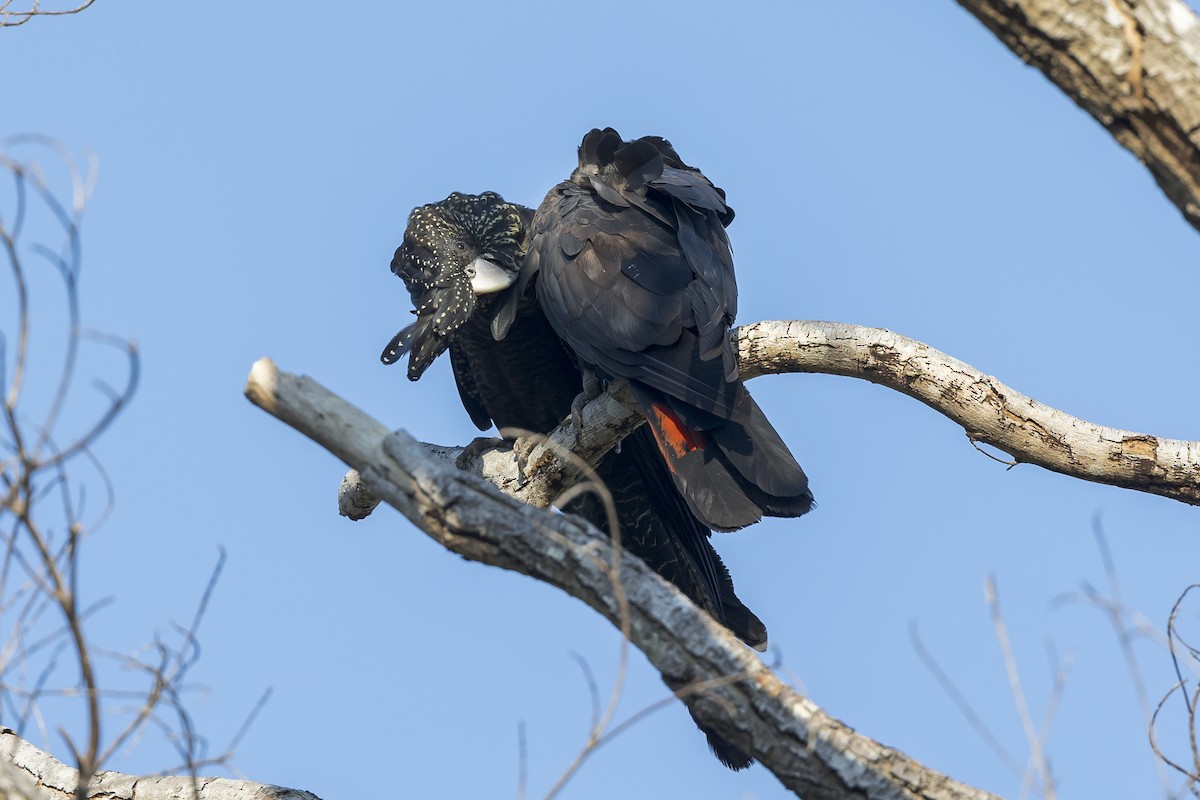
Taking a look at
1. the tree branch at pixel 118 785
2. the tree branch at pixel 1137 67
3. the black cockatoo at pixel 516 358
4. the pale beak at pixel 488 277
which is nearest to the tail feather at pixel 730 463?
the black cockatoo at pixel 516 358

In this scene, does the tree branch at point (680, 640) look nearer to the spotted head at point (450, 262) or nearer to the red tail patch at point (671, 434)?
the red tail patch at point (671, 434)

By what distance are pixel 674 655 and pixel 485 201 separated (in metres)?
3.07

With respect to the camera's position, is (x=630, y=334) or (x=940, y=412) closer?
(x=940, y=412)

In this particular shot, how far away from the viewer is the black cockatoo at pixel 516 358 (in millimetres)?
4332

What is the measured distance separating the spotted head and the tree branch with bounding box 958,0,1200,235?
9.15 ft

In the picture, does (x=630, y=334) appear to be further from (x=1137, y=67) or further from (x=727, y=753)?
(x=1137, y=67)

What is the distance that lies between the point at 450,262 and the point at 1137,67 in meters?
3.07

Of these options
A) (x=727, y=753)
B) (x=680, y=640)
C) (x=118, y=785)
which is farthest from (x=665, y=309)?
(x=118, y=785)

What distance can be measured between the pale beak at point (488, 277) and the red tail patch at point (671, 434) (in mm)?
927

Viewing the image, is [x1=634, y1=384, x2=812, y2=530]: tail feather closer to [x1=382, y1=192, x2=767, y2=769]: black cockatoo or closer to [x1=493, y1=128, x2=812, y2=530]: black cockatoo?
[x1=493, y1=128, x2=812, y2=530]: black cockatoo

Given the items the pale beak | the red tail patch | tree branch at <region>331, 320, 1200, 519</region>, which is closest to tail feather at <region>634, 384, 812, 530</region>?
the red tail patch

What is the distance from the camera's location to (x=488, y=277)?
4363mm

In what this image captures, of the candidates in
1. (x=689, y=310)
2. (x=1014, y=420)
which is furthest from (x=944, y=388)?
(x=689, y=310)

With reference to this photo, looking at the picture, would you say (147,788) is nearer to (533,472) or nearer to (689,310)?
(533,472)
